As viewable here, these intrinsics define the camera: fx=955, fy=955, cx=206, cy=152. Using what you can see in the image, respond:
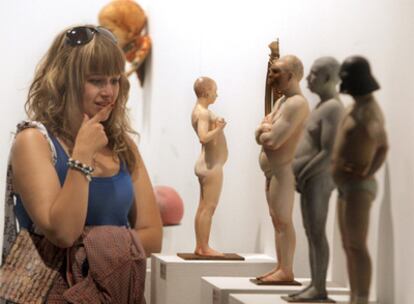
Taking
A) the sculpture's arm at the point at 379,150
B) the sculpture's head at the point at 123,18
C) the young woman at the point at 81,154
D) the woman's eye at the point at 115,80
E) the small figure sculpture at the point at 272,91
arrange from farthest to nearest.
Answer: the sculpture's head at the point at 123,18, the small figure sculpture at the point at 272,91, the woman's eye at the point at 115,80, the young woman at the point at 81,154, the sculpture's arm at the point at 379,150

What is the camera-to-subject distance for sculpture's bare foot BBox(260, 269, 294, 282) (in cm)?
280

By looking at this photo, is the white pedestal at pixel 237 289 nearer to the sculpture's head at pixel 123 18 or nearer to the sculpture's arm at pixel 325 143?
the sculpture's arm at pixel 325 143

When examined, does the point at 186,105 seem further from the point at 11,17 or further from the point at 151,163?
the point at 11,17

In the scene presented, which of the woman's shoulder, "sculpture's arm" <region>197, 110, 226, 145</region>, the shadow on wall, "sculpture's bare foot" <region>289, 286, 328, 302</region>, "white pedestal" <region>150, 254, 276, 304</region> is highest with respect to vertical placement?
"sculpture's arm" <region>197, 110, 226, 145</region>

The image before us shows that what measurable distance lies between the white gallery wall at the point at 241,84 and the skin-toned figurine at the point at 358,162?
119mm

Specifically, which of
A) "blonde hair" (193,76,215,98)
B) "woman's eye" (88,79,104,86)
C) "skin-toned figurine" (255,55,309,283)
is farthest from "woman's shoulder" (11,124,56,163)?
"blonde hair" (193,76,215,98)

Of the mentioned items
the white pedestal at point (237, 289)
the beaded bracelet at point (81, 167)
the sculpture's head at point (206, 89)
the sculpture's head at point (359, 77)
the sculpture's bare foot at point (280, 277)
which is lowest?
the white pedestal at point (237, 289)

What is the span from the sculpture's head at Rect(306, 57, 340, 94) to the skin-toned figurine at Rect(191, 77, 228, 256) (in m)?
1.19

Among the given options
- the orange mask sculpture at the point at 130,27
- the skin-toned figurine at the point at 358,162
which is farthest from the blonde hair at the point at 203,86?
the orange mask sculpture at the point at 130,27

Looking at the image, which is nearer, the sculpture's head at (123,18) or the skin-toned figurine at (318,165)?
the skin-toned figurine at (318,165)

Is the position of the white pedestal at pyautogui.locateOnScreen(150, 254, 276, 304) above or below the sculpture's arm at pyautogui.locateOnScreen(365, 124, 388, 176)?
below

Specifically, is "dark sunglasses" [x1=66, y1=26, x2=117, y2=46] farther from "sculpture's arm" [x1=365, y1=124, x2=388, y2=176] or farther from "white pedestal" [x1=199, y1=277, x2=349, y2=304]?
"sculpture's arm" [x1=365, y1=124, x2=388, y2=176]

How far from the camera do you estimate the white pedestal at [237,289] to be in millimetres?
2650

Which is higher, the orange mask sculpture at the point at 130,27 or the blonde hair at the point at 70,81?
the orange mask sculpture at the point at 130,27
